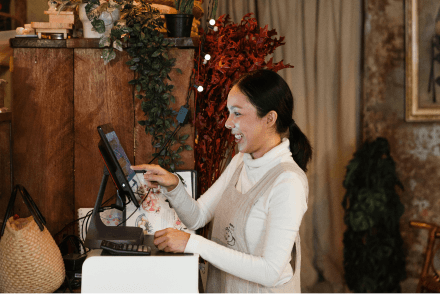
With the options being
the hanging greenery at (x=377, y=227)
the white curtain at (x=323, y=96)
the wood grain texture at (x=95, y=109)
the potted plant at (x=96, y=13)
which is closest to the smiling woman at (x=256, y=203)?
the wood grain texture at (x=95, y=109)

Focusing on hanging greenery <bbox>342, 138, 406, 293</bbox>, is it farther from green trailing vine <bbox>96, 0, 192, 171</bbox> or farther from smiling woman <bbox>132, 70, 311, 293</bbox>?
green trailing vine <bbox>96, 0, 192, 171</bbox>

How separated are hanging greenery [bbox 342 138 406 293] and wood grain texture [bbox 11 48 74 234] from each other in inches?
81.6

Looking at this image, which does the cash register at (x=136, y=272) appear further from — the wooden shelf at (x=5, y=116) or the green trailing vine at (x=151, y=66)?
the wooden shelf at (x=5, y=116)

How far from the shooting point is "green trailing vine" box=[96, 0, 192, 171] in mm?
1694

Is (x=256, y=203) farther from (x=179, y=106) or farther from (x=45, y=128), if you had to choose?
(x=45, y=128)

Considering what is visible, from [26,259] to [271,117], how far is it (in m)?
0.94

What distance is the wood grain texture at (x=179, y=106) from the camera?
1.80m

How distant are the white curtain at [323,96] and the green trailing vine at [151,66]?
149 centimetres

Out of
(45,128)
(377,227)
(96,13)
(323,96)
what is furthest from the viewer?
(323,96)

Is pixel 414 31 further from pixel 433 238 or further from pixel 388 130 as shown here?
pixel 433 238

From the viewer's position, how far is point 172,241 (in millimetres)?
1289

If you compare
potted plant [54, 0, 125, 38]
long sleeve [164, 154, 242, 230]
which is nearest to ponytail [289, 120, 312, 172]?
long sleeve [164, 154, 242, 230]

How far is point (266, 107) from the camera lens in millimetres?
1420


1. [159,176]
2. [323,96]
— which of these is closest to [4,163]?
[159,176]
